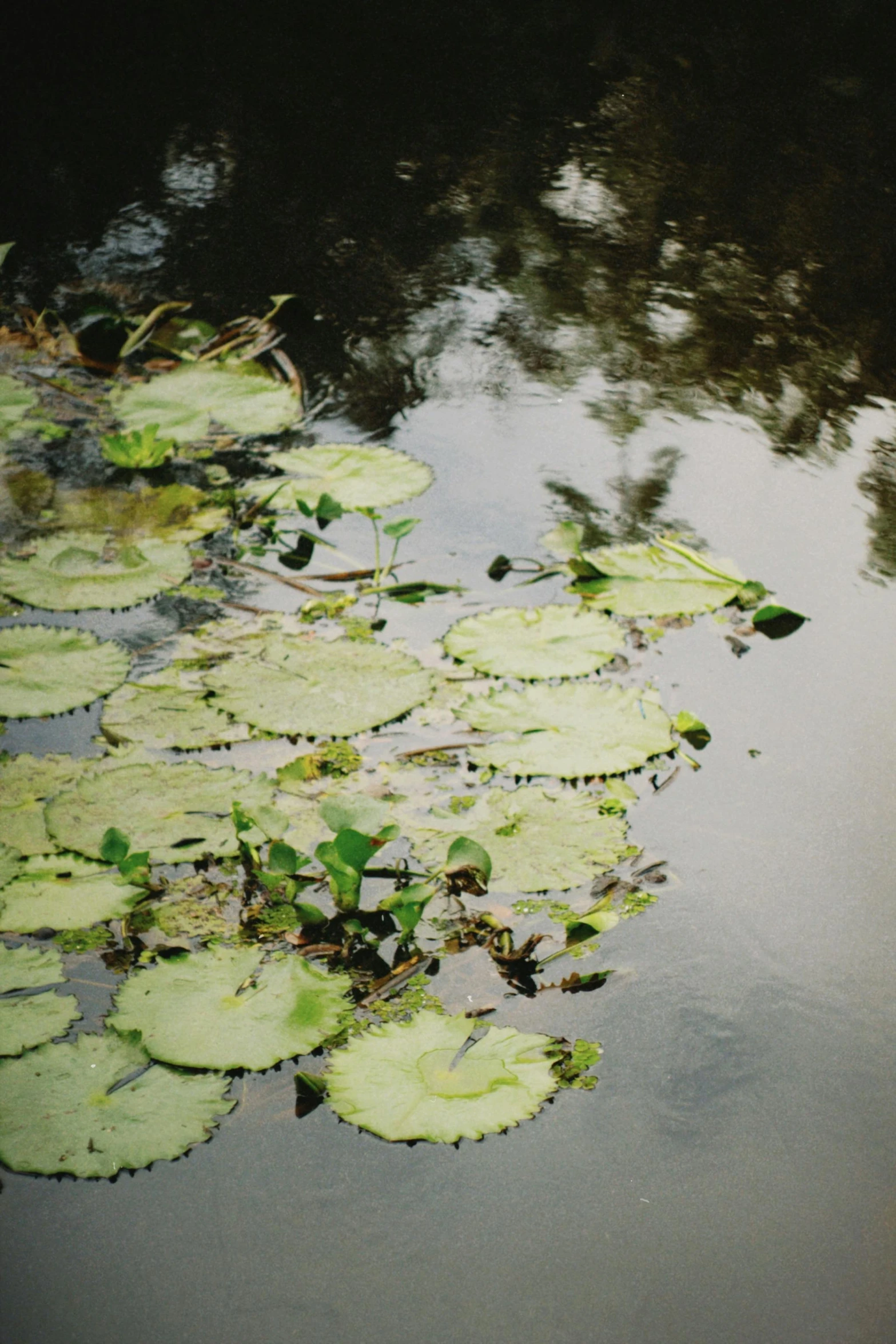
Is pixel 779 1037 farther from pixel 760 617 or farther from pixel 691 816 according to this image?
pixel 760 617

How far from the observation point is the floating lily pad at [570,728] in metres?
1.34

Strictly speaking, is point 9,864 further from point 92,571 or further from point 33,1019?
point 92,571

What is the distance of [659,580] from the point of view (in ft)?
5.54

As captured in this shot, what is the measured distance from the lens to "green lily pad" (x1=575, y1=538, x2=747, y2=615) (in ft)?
5.40

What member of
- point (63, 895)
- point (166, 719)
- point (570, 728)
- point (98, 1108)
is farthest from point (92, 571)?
point (98, 1108)

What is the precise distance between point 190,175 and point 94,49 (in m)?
1.22

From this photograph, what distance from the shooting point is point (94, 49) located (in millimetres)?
3895

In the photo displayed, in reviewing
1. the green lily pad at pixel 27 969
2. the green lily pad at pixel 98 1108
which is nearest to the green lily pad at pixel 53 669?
the green lily pad at pixel 27 969

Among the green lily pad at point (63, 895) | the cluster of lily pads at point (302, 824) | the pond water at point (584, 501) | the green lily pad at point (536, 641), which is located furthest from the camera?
the green lily pad at point (536, 641)

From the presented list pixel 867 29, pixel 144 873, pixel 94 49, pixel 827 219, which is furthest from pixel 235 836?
pixel 867 29

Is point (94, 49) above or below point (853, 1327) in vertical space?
above

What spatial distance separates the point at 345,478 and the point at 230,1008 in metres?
1.09

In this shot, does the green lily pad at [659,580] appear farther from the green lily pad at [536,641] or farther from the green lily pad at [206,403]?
the green lily pad at [206,403]

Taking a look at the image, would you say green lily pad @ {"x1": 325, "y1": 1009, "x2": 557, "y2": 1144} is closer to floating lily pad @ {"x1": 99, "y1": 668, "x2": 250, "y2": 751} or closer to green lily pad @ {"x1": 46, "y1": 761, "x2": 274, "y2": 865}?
green lily pad @ {"x1": 46, "y1": 761, "x2": 274, "y2": 865}
